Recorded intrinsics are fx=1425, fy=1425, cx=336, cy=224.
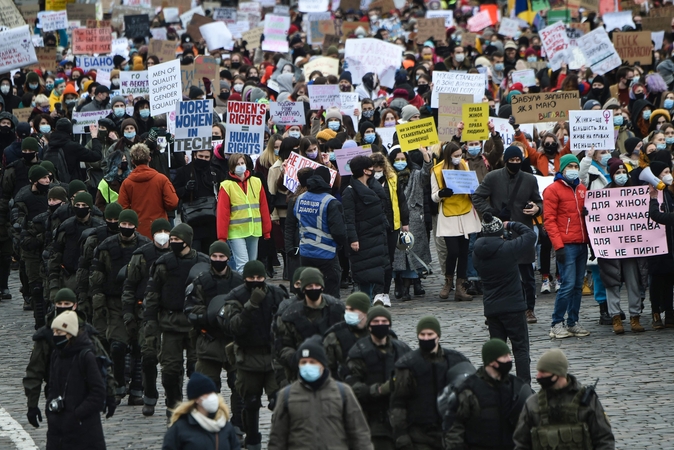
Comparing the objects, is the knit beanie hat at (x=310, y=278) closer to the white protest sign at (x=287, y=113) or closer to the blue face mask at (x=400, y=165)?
the blue face mask at (x=400, y=165)

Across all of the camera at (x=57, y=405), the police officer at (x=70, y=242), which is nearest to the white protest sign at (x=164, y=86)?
the police officer at (x=70, y=242)

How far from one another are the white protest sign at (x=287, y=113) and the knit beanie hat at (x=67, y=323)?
1100 centimetres

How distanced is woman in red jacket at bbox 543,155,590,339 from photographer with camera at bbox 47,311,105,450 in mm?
5900

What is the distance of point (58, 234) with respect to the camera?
14.5 m

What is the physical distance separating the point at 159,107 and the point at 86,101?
3.24 m

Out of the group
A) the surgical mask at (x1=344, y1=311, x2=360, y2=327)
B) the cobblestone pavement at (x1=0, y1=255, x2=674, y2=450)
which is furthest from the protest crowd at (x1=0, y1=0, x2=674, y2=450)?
the cobblestone pavement at (x1=0, y1=255, x2=674, y2=450)

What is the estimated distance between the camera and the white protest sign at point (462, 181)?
16703 mm

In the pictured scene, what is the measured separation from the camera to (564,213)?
15.0 metres

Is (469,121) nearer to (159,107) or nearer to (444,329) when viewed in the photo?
(444,329)

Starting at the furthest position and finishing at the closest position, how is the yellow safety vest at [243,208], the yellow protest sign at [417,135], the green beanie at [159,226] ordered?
the yellow protest sign at [417,135], the yellow safety vest at [243,208], the green beanie at [159,226]

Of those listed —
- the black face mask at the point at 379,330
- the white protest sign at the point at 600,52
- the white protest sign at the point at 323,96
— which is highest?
the white protest sign at the point at 600,52

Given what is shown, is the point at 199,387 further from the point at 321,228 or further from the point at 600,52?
the point at 600,52

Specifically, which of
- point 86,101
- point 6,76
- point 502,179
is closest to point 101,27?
point 6,76

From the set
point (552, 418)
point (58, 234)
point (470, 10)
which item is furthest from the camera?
point (470, 10)
